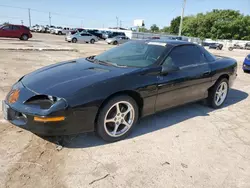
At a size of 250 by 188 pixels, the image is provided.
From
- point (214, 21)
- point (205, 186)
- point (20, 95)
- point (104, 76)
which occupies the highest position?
point (214, 21)

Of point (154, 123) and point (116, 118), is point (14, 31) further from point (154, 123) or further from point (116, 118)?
point (116, 118)

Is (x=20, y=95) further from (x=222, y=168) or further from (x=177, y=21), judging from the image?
(x=177, y=21)

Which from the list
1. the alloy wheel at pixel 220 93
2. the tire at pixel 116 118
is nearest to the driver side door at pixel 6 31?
the alloy wheel at pixel 220 93

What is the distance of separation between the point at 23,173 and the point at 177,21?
3924 inches

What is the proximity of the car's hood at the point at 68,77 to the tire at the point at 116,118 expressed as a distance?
0.35m

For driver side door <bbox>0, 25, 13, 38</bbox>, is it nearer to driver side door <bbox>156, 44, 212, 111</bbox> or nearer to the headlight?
driver side door <bbox>156, 44, 212, 111</bbox>

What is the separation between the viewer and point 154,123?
385 cm

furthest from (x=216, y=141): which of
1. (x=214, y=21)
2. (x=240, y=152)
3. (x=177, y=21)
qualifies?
(x=177, y=21)

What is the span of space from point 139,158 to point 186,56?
2184 millimetres

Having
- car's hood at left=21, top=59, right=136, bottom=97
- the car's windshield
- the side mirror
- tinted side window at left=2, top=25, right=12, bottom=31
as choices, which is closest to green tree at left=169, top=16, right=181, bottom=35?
tinted side window at left=2, top=25, right=12, bottom=31

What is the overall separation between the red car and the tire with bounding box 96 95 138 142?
2267 cm

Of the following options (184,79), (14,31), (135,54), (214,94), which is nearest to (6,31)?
(14,31)

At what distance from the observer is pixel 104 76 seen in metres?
3.04

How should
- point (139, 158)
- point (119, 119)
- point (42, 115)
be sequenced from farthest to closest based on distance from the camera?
1. point (119, 119)
2. point (139, 158)
3. point (42, 115)
